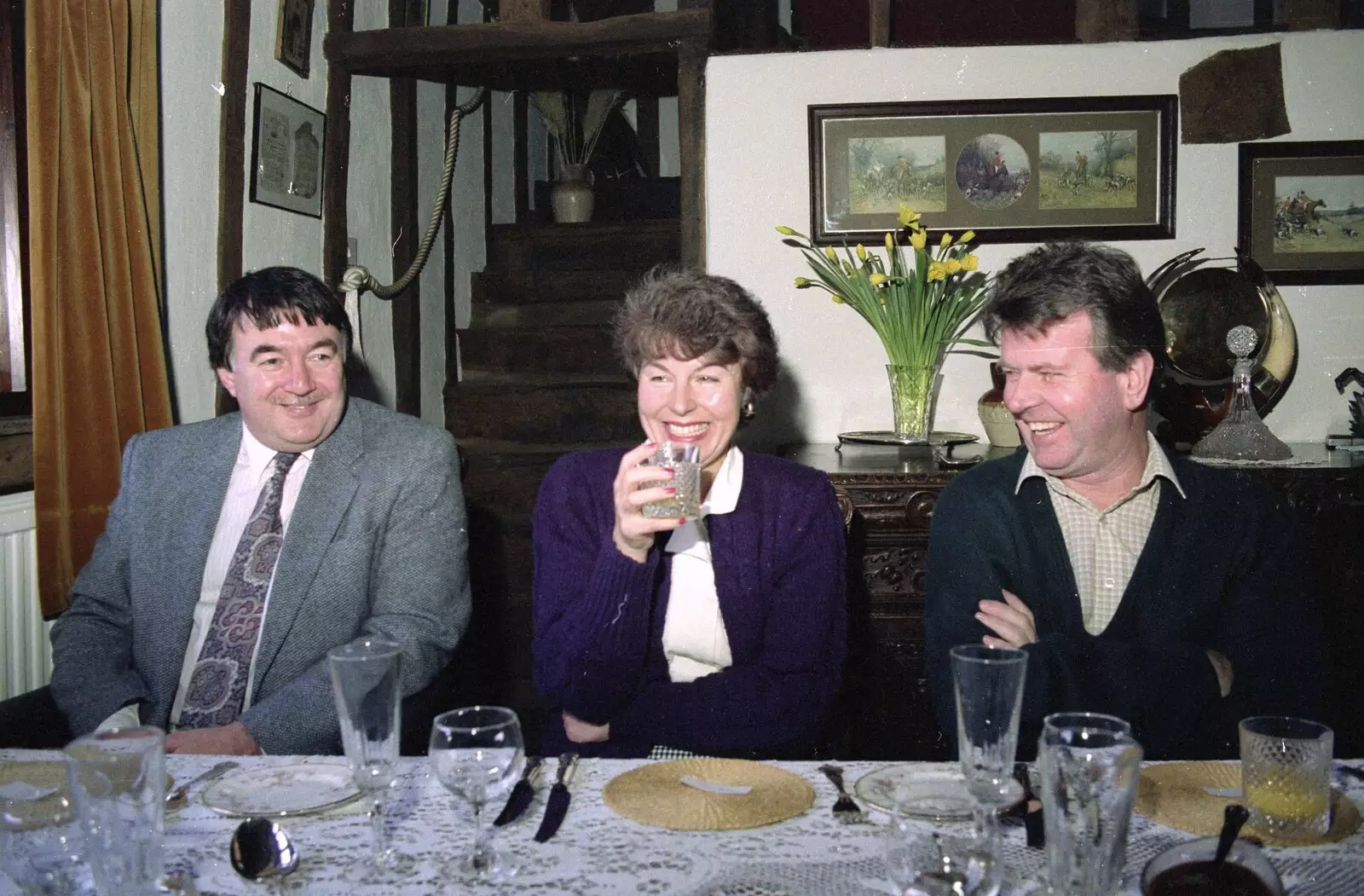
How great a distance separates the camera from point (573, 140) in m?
6.16

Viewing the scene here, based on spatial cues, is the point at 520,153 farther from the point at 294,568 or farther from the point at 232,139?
the point at 294,568

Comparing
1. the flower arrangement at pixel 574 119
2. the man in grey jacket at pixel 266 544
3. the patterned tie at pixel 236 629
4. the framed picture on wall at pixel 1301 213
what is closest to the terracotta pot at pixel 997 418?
the framed picture on wall at pixel 1301 213

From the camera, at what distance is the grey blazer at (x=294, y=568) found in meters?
1.88

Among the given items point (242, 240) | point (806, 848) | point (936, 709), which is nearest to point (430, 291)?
point (242, 240)

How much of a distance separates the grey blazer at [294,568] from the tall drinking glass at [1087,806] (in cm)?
123

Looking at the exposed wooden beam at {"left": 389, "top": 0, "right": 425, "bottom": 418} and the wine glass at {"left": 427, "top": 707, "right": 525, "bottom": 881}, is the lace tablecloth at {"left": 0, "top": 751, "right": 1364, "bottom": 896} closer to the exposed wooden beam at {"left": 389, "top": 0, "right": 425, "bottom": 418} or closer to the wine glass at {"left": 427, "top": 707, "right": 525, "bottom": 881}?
the wine glass at {"left": 427, "top": 707, "right": 525, "bottom": 881}

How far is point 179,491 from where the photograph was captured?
1960mm

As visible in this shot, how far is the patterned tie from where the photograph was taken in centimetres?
185

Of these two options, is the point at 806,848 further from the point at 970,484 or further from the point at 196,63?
the point at 196,63

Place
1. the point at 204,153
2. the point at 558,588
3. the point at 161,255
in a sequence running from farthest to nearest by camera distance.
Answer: the point at 204,153
the point at 161,255
the point at 558,588

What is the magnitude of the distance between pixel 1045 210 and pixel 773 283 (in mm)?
834

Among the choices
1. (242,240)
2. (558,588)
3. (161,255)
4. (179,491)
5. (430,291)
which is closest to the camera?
(558,588)

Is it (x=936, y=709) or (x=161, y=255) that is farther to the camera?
(x=161, y=255)

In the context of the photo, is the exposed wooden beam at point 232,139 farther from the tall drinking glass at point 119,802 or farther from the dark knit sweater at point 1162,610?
the tall drinking glass at point 119,802
